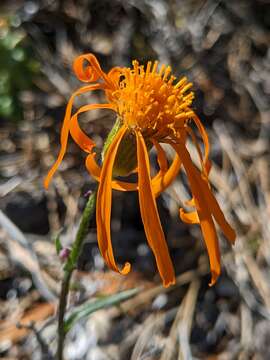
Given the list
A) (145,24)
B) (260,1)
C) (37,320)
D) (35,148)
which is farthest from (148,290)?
(260,1)

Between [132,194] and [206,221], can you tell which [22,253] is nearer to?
[132,194]

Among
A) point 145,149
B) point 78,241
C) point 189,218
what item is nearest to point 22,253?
point 78,241

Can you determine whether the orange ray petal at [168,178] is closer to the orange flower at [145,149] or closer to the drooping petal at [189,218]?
the orange flower at [145,149]

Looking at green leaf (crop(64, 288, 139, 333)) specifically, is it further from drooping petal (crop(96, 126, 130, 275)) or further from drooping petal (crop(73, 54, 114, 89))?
drooping petal (crop(73, 54, 114, 89))

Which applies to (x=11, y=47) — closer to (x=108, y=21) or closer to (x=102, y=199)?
(x=108, y=21)

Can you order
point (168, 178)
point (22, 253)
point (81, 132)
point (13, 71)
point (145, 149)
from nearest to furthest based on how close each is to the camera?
point (145, 149), point (81, 132), point (168, 178), point (22, 253), point (13, 71)

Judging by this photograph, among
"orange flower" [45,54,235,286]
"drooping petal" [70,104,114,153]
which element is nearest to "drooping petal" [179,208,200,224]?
"orange flower" [45,54,235,286]

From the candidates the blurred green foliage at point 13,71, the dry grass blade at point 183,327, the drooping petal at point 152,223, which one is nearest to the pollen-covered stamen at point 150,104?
the drooping petal at point 152,223
